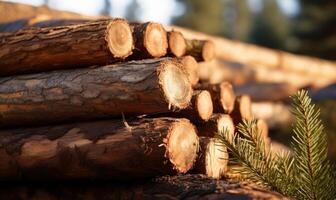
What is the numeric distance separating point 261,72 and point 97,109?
8.23 metres

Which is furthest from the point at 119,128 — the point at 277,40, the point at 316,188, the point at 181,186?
the point at 277,40

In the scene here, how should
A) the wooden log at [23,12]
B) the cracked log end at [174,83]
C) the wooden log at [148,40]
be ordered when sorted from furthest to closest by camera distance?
the wooden log at [23,12], the wooden log at [148,40], the cracked log end at [174,83]

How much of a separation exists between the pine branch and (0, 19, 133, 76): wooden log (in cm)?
140

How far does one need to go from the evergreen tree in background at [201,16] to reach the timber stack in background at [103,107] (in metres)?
25.1

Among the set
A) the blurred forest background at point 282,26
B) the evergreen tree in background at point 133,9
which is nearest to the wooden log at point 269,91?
the blurred forest background at point 282,26

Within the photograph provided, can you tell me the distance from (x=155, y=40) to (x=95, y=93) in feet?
2.26

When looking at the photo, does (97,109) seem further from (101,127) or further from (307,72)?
(307,72)

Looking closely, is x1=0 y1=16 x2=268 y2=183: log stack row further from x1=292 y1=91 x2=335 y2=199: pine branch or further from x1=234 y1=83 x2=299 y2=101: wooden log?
x1=234 y1=83 x2=299 y2=101: wooden log

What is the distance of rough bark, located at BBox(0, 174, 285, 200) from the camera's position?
2.70 m

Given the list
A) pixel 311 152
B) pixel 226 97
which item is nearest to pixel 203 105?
pixel 226 97

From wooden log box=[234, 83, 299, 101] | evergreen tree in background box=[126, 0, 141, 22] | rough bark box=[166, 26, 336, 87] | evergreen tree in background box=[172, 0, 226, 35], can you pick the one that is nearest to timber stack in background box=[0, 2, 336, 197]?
wooden log box=[234, 83, 299, 101]

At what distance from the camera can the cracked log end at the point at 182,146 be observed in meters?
2.96

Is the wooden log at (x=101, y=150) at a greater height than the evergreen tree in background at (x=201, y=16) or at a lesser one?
lesser

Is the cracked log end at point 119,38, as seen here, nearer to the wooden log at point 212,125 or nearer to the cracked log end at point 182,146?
the cracked log end at point 182,146
